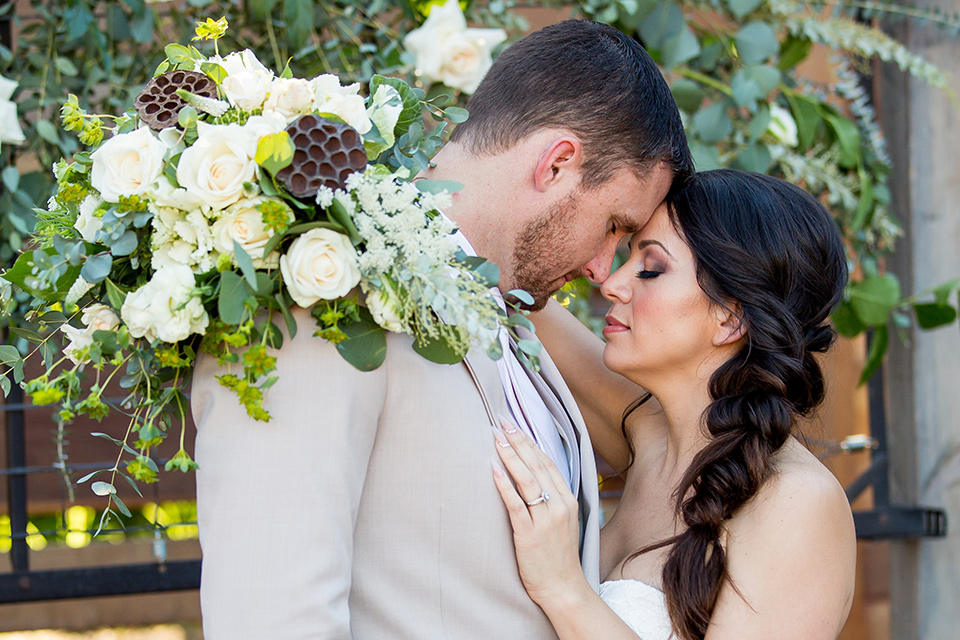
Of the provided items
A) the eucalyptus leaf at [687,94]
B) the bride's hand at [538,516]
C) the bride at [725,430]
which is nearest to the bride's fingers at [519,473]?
the bride's hand at [538,516]

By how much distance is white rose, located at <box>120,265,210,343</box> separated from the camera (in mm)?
1015

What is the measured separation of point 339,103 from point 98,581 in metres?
1.80

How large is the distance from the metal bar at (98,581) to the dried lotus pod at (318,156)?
1667 mm

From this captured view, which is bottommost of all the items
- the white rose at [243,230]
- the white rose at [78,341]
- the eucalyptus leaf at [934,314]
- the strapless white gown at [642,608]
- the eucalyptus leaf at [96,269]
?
the strapless white gown at [642,608]

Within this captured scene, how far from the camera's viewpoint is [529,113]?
1.49 metres

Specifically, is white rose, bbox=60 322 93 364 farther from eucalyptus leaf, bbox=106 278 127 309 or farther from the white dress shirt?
the white dress shirt

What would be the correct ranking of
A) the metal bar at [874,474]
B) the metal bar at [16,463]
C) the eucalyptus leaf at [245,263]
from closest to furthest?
the eucalyptus leaf at [245,263]
the metal bar at [16,463]
the metal bar at [874,474]

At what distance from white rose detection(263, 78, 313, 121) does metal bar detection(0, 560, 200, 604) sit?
1653 mm

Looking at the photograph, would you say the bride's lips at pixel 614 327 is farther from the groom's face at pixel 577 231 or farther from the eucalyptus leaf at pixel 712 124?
the eucalyptus leaf at pixel 712 124

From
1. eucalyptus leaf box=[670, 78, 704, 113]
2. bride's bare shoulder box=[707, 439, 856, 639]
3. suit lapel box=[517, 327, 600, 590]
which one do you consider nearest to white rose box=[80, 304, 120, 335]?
suit lapel box=[517, 327, 600, 590]

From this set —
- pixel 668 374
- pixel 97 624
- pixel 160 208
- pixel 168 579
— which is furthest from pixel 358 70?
pixel 97 624

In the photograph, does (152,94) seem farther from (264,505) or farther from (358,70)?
(358,70)

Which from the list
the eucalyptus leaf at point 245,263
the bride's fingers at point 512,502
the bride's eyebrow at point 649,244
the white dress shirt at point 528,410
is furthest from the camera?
the bride's eyebrow at point 649,244

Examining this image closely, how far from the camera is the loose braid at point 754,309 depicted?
66.2 inches
